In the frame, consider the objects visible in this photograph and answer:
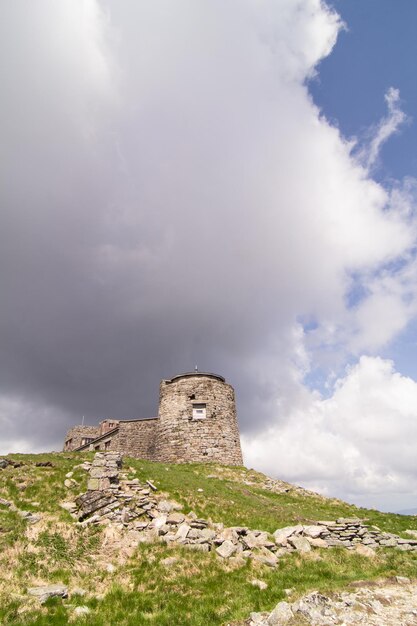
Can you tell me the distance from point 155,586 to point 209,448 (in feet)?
86.6

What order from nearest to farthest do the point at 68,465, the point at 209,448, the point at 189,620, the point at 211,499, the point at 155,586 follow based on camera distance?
the point at 189,620 < the point at 155,586 < the point at 211,499 < the point at 68,465 < the point at 209,448

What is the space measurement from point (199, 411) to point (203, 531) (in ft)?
78.0

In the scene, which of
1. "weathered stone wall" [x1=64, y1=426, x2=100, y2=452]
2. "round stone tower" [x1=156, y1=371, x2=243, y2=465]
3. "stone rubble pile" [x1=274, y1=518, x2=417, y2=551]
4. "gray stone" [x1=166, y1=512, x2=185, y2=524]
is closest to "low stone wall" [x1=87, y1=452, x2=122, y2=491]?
"gray stone" [x1=166, y1=512, x2=185, y2=524]

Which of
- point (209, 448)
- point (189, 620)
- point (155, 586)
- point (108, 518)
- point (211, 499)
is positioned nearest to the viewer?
point (189, 620)

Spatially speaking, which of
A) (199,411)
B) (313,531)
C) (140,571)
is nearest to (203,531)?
(140,571)

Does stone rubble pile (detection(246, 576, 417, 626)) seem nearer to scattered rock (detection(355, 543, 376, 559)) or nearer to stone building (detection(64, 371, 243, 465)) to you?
scattered rock (detection(355, 543, 376, 559))

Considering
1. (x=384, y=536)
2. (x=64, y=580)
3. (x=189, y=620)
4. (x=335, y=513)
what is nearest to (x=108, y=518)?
(x=64, y=580)

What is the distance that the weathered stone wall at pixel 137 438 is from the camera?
42.1 metres

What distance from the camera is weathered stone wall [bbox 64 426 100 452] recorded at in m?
54.6

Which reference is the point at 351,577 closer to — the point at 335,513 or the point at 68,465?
the point at 335,513

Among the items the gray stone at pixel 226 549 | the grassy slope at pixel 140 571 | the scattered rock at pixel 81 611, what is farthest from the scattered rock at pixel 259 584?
the scattered rock at pixel 81 611

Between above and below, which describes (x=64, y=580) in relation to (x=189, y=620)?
above

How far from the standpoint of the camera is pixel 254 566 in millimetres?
13188

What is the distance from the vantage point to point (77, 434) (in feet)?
181
